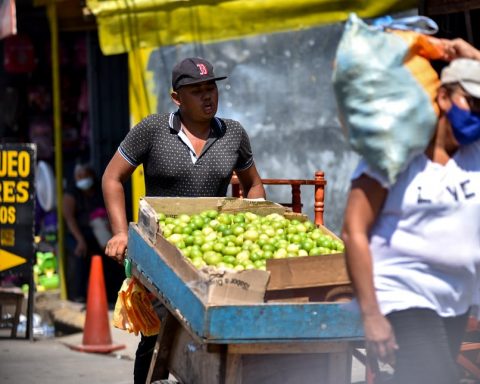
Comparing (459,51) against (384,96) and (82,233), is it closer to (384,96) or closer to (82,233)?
(384,96)

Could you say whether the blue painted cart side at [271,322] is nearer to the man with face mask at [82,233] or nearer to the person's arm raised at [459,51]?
the person's arm raised at [459,51]

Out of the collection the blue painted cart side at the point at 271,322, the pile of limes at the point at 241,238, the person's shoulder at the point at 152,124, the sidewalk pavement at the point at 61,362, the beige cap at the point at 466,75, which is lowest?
the sidewalk pavement at the point at 61,362

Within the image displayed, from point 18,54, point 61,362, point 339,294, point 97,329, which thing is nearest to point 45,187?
point 18,54

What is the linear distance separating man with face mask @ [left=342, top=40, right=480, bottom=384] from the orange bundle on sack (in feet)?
7.13

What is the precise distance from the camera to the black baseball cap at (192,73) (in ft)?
20.7

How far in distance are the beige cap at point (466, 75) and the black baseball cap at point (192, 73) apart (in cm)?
233

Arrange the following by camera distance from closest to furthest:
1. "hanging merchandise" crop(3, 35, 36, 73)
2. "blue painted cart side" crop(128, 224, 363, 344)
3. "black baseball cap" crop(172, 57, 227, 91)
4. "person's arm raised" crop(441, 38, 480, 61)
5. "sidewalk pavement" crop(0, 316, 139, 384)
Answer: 1. "person's arm raised" crop(441, 38, 480, 61)
2. "blue painted cart side" crop(128, 224, 363, 344)
3. "black baseball cap" crop(172, 57, 227, 91)
4. "sidewalk pavement" crop(0, 316, 139, 384)
5. "hanging merchandise" crop(3, 35, 36, 73)

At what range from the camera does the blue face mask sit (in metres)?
4.13

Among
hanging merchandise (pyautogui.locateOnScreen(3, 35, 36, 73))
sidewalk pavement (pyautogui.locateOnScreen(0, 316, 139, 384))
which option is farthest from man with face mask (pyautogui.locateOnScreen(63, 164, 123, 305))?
hanging merchandise (pyautogui.locateOnScreen(3, 35, 36, 73))

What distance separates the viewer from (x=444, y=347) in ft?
13.7

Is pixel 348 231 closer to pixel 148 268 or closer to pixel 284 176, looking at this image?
pixel 148 268

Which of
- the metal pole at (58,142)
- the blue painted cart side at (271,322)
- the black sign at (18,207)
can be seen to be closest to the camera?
the blue painted cart side at (271,322)

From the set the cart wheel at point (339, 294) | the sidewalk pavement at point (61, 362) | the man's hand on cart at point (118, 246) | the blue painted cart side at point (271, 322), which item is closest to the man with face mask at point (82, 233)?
the sidewalk pavement at point (61, 362)

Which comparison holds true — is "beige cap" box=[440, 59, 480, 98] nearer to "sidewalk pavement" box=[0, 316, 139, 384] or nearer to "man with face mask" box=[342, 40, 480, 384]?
"man with face mask" box=[342, 40, 480, 384]
